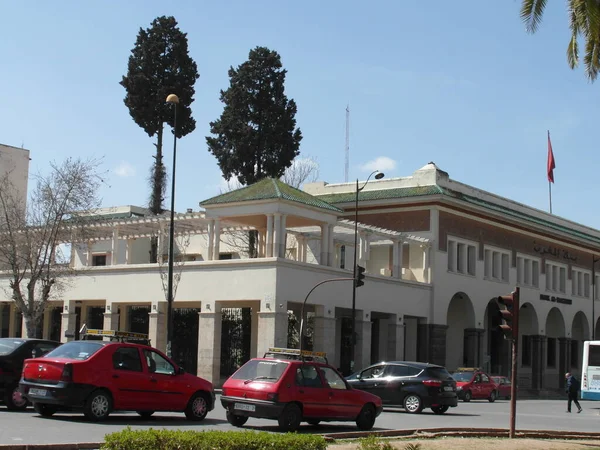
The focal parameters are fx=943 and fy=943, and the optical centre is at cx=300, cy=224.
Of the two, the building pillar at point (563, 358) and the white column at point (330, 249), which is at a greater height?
the white column at point (330, 249)

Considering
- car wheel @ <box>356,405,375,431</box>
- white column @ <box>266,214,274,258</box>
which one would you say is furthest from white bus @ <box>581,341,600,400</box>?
car wheel @ <box>356,405,375,431</box>

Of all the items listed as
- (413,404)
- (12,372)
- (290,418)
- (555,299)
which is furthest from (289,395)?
(555,299)

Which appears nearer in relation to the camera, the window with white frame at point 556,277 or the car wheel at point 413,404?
the car wheel at point 413,404

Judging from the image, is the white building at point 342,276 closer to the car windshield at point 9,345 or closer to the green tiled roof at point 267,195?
the green tiled roof at point 267,195

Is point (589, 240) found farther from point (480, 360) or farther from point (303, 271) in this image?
point (303, 271)

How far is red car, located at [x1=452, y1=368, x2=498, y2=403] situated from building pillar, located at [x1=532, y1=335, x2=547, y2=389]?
693 inches

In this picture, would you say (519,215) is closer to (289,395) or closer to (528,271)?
(528,271)

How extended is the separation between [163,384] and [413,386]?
419 inches

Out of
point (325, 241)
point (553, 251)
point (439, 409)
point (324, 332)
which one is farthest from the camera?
point (553, 251)

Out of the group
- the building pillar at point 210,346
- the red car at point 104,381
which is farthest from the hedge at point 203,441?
the building pillar at point 210,346

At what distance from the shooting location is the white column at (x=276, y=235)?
1602 inches

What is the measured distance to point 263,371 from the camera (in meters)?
19.3

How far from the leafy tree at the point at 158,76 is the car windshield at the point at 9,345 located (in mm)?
37391

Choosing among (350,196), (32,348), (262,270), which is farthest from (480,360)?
(32,348)
